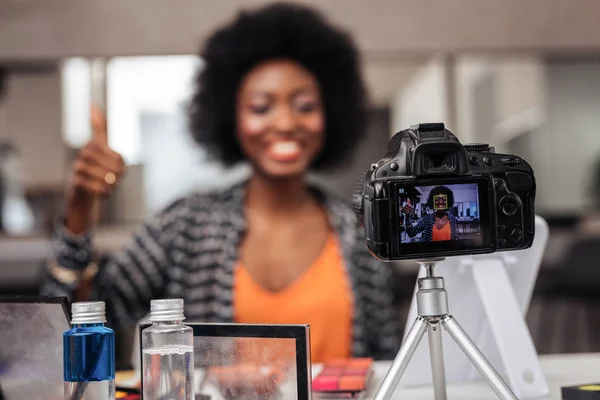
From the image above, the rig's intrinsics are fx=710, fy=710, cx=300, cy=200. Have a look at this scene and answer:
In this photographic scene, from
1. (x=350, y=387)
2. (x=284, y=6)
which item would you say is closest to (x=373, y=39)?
(x=284, y=6)

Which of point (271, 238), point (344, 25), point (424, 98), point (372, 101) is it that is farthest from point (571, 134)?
point (271, 238)

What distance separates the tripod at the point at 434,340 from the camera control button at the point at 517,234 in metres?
0.09

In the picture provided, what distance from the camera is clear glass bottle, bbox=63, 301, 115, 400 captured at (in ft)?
2.42

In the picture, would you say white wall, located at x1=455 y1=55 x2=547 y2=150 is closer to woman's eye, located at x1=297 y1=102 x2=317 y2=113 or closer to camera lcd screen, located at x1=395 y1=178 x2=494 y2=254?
woman's eye, located at x1=297 y1=102 x2=317 y2=113

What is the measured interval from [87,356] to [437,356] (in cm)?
38

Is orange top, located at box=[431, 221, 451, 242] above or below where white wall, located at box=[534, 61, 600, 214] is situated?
below

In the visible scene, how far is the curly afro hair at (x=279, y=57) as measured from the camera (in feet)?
5.88

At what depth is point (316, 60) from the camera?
1.81 meters

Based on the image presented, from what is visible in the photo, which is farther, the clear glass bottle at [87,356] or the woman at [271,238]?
the woman at [271,238]

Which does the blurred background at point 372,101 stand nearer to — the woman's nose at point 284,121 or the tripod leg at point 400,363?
the woman's nose at point 284,121

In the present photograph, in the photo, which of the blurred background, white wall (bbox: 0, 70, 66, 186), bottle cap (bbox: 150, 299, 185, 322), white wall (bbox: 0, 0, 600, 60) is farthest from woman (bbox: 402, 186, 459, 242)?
white wall (bbox: 0, 70, 66, 186)

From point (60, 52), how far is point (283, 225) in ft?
6.10

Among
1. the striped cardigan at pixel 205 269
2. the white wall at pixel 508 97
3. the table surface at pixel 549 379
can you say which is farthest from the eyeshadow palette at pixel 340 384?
the white wall at pixel 508 97

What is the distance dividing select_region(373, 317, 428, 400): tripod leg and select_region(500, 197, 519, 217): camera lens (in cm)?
15
